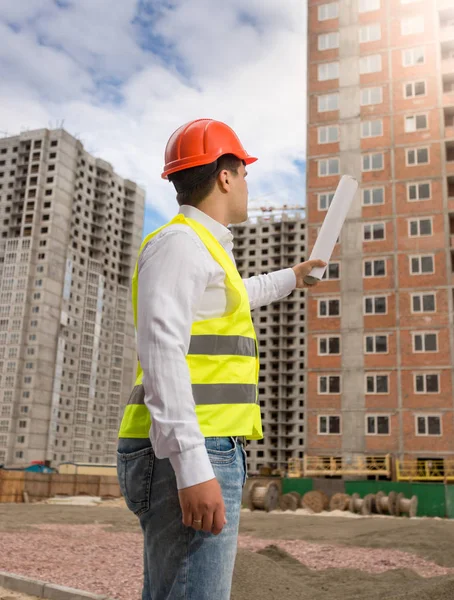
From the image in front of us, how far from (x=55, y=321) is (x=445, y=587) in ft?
301

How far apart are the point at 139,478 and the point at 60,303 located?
318ft

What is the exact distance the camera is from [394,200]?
147ft

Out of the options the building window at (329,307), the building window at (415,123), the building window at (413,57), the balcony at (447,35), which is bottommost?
the building window at (329,307)

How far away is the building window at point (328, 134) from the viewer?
4794 cm

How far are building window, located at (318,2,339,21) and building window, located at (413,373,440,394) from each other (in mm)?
29555

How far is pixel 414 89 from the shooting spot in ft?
153

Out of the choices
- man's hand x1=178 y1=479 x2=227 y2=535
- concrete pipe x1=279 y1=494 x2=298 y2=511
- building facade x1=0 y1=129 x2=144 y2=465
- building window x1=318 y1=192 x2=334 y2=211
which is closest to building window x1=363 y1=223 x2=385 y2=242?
building window x1=318 y1=192 x2=334 y2=211

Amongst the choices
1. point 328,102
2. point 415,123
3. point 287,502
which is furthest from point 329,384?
point 328,102

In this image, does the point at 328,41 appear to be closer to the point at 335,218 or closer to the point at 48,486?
the point at 48,486

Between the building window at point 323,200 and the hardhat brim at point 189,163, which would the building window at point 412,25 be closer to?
the building window at point 323,200

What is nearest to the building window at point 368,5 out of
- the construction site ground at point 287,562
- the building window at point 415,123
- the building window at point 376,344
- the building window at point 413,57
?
the building window at point 413,57

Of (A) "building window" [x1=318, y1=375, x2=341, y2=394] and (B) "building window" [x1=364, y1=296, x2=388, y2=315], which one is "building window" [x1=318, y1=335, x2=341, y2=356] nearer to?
(A) "building window" [x1=318, y1=375, x2=341, y2=394]

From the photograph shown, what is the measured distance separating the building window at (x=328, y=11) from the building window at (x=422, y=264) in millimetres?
21644

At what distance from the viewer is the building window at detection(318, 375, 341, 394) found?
42.3 metres
